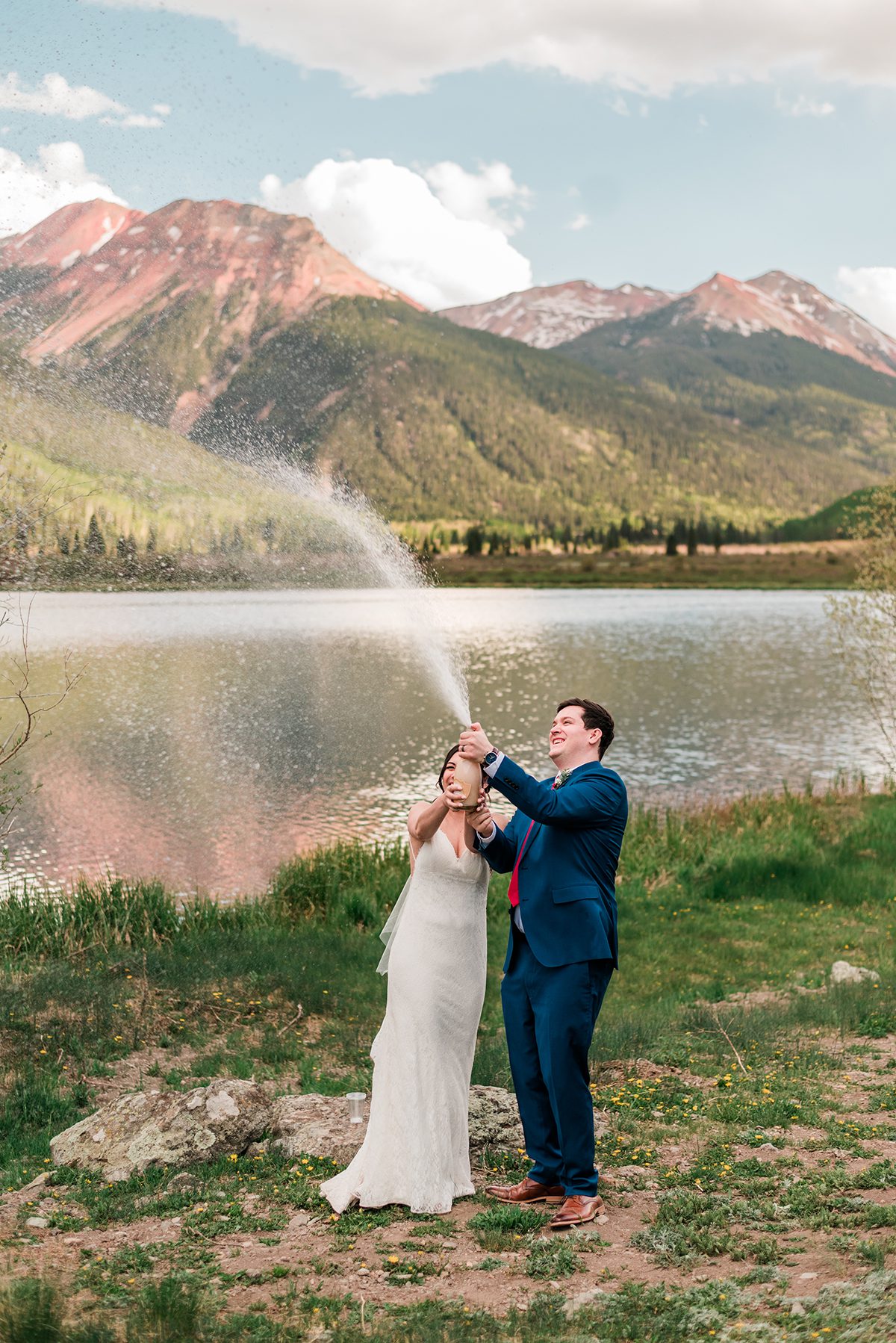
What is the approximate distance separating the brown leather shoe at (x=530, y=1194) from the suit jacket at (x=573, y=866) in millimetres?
1560

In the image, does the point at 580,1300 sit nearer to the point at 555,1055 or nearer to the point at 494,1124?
the point at 555,1055

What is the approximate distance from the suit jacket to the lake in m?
2.71

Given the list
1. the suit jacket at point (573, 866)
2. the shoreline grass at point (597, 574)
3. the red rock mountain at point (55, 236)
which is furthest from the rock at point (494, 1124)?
the shoreline grass at point (597, 574)

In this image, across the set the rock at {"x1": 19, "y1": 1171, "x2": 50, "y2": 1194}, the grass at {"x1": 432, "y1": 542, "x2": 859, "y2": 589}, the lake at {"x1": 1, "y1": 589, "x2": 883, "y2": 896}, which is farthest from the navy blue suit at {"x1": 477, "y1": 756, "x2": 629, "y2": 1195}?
the grass at {"x1": 432, "y1": 542, "x2": 859, "y2": 589}

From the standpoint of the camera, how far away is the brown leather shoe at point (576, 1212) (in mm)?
6508

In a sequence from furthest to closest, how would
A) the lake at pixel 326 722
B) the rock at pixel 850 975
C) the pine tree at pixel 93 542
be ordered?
the pine tree at pixel 93 542
the lake at pixel 326 722
the rock at pixel 850 975

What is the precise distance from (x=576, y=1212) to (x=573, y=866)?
2.07 m

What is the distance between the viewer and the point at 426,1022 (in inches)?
272

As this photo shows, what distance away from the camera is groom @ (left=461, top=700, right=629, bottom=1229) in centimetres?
641

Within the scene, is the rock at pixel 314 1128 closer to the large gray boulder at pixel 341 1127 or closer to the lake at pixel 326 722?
the large gray boulder at pixel 341 1127

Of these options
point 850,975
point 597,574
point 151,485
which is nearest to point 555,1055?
point 850,975

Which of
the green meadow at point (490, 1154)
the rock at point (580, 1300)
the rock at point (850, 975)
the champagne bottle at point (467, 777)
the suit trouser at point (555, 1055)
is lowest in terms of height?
the rock at point (850, 975)

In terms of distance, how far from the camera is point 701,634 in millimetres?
89812

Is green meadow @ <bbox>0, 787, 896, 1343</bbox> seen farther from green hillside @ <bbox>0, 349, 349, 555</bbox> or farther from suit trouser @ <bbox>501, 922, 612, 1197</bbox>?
green hillside @ <bbox>0, 349, 349, 555</bbox>
